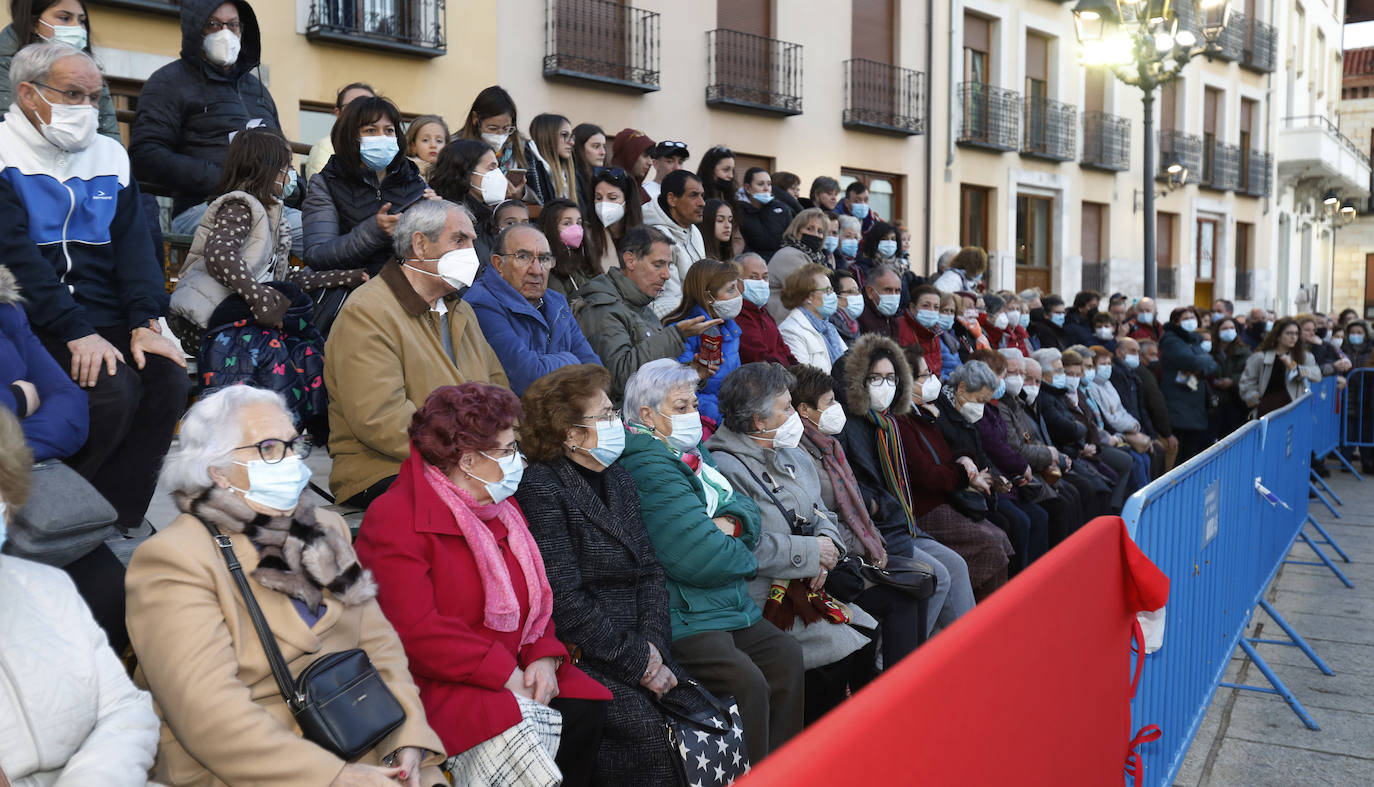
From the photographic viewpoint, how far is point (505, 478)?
381 centimetres

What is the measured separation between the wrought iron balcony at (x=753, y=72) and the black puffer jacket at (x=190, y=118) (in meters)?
11.4

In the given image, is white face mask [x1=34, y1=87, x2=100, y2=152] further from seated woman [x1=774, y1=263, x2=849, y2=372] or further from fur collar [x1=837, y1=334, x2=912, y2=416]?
seated woman [x1=774, y1=263, x2=849, y2=372]

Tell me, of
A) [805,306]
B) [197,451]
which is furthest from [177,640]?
[805,306]

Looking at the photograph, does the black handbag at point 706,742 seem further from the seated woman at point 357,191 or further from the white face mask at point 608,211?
the white face mask at point 608,211

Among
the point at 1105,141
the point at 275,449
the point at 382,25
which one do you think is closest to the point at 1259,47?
the point at 1105,141

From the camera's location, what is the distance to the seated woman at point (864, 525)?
5.79m

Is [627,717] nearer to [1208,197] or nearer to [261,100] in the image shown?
[261,100]

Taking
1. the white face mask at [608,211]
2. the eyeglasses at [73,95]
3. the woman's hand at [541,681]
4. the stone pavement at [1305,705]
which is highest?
the eyeglasses at [73,95]

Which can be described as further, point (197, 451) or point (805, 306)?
point (805, 306)

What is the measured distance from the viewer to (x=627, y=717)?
397cm

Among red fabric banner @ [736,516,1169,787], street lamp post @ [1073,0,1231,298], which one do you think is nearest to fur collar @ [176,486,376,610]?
red fabric banner @ [736,516,1169,787]

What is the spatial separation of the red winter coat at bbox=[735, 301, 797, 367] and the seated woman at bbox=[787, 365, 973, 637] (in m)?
0.94

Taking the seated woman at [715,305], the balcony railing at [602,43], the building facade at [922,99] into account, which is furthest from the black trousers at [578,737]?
A: the balcony railing at [602,43]

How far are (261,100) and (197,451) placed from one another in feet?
13.0
